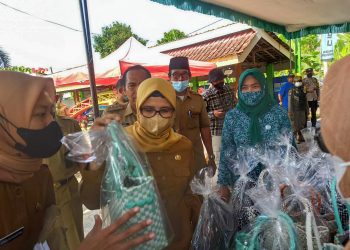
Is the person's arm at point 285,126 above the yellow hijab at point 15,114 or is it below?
below

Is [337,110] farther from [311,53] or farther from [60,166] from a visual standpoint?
[311,53]

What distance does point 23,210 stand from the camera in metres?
1.29

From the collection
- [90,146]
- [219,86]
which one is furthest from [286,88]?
[90,146]

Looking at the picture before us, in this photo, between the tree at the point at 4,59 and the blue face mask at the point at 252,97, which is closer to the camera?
the blue face mask at the point at 252,97

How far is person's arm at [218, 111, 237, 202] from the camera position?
2.51 m

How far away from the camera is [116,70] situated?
27.2 feet

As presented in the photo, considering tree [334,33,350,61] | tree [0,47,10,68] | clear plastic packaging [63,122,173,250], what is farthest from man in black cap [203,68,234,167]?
tree [334,33,350,61]

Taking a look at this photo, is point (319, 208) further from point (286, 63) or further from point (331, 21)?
point (286, 63)

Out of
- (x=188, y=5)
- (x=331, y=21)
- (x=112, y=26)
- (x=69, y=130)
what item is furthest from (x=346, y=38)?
(x=112, y=26)

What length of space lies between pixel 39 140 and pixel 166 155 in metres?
0.85

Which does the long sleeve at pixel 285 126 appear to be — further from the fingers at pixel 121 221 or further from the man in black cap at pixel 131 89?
the fingers at pixel 121 221

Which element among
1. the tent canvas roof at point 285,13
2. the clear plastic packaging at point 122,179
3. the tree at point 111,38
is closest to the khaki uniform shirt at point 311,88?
the tent canvas roof at point 285,13

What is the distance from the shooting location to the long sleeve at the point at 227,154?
2.51 meters

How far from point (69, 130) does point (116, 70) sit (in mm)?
6008
